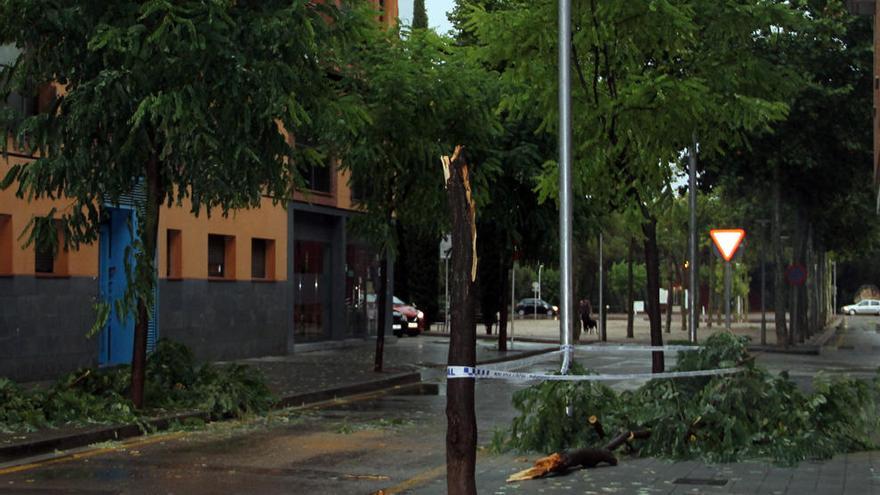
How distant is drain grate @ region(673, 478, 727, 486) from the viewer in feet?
34.3

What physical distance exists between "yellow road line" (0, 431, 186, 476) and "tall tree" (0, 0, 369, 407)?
4.95 feet

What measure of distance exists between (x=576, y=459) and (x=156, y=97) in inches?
275

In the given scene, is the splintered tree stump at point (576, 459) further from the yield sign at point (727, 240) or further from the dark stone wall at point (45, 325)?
the dark stone wall at point (45, 325)

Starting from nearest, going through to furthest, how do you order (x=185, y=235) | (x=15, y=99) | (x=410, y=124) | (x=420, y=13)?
1. (x=15, y=99)
2. (x=410, y=124)
3. (x=185, y=235)
4. (x=420, y=13)

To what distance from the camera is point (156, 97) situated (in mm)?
14859

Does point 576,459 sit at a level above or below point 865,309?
below

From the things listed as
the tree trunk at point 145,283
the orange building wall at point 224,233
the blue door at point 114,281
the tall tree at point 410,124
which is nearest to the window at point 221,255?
the orange building wall at point 224,233

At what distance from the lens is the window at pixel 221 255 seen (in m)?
28.3

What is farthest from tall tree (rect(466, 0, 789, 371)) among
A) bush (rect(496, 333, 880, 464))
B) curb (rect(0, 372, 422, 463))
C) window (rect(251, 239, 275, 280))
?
window (rect(251, 239, 275, 280))

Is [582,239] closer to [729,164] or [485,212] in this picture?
[485,212]

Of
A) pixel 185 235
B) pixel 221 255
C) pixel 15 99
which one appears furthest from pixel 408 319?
pixel 15 99

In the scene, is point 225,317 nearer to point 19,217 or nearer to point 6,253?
point 19,217

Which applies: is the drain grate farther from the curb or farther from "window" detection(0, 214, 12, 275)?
"window" detection(0, 214, 12, 275)

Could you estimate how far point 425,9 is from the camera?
7256 cm
